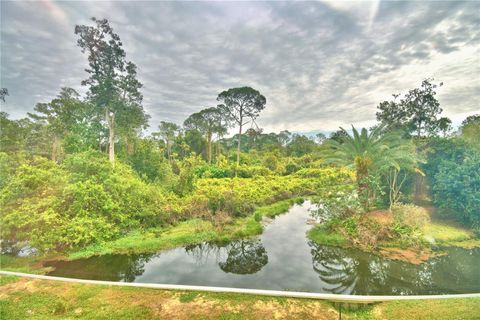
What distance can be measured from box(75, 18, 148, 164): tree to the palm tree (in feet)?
46.1

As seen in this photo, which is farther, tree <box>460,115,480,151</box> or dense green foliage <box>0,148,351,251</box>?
tree <box>460,115,480,151</box>

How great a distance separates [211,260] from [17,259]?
644 centimetres

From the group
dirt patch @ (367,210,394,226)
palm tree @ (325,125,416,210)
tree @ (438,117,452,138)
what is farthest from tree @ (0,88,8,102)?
tree @ (438,117,452,138)

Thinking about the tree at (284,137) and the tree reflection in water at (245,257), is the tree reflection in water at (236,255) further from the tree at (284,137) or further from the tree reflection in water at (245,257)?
the tree at (284,137)

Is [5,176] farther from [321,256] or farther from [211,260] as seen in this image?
[321,256]

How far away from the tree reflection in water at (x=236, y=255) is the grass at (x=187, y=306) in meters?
2.18

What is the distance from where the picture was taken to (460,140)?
12.3 metres

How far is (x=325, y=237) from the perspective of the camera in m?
9.59

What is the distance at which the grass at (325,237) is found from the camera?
9117 millimetres

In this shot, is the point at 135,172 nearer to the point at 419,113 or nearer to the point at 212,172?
the point at 212,172

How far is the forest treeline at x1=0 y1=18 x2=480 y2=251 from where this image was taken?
8.47 meters

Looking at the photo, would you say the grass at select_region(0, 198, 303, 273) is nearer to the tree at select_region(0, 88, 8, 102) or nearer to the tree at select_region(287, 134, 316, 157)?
the tree at select_region(0, 88, 8, 102)

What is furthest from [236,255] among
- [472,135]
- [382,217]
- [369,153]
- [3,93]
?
[472,135]

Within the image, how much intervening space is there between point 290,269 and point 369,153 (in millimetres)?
7185
